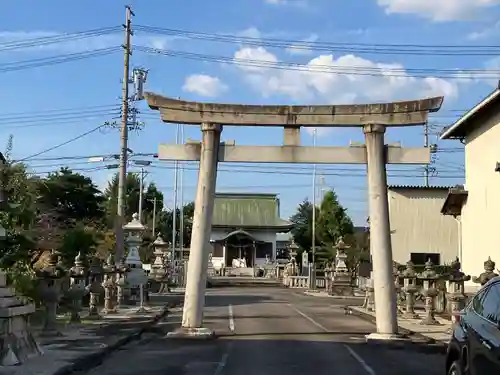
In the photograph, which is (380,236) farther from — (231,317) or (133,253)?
(133,253)

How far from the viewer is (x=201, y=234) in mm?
18125

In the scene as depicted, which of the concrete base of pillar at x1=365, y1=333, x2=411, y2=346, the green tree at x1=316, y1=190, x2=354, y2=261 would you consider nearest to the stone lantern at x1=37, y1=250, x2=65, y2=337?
the concrete base of pillar at x1=365, y1=333, x2=411, y2=346

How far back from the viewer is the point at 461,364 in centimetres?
877

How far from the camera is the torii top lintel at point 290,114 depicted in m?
18.1

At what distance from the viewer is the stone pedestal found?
11891 millimetres

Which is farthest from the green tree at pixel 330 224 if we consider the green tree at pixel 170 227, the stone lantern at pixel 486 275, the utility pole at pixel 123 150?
the stone lantern at pixel 486 275

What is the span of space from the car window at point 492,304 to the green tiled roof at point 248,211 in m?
61.4

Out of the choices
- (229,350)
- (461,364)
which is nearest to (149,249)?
(229,350)

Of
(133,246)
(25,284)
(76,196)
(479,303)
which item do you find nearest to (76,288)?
(25,284)

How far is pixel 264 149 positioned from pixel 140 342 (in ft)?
17.6

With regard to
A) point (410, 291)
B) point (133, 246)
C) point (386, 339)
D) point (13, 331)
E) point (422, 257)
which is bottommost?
point (386, 339)

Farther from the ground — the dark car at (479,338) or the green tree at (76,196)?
the green tree at (76,196)

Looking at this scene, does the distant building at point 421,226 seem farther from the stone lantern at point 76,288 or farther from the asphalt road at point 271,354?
the stone lantern at point 76,288

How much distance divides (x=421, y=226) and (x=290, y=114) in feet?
101
